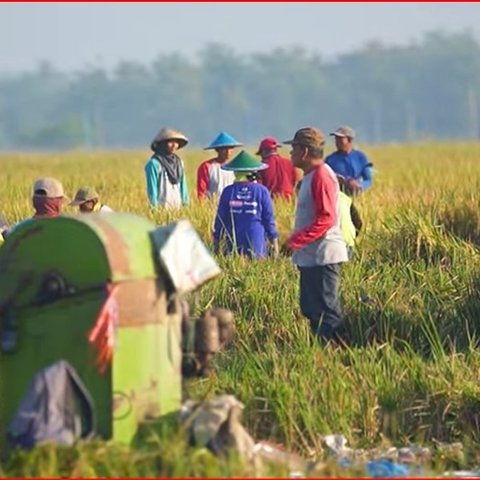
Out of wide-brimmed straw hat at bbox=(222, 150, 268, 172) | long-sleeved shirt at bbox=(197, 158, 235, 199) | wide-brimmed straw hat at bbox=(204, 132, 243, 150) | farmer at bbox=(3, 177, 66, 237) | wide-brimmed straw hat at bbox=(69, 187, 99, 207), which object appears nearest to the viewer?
farmer at bbox=(3, 177, 66, 237)

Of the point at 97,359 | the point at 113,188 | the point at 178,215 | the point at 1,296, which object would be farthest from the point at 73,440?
the point at 113,188

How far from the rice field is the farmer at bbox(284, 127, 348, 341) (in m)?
0.22

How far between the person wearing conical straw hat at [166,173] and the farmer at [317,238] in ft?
16.0

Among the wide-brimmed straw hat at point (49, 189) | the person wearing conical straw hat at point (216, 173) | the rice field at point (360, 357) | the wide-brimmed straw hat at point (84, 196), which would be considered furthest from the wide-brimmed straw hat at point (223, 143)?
the wide-brimmed straw hat at point (49, 189)

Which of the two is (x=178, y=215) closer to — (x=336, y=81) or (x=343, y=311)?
(x=343, y=311)

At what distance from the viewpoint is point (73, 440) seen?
7.84 meters

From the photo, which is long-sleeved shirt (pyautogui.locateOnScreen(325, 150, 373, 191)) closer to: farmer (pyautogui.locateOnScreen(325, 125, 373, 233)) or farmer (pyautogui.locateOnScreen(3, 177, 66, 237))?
farmer (pyautogui.locateOnScreen(325, 125, 373, 233))

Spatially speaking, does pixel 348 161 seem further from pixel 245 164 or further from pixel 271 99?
pixel 271 99

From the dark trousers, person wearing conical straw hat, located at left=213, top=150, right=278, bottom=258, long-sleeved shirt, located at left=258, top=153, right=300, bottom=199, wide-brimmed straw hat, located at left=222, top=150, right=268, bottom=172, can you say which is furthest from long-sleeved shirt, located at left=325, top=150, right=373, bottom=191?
the dark trousers

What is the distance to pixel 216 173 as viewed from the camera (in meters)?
16.9

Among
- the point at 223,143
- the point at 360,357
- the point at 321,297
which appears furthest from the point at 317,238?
the point at 223,143

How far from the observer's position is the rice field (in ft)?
25.5

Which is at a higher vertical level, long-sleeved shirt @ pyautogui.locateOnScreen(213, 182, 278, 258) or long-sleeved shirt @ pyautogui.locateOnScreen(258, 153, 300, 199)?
long-sleeved shirt @ pyautogui.locateOnScreen(258, 153, 300, 199)

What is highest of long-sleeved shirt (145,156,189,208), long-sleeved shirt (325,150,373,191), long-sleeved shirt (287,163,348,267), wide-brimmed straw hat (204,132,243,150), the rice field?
wide-brimmed straw hat (204,132,243,150)
